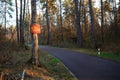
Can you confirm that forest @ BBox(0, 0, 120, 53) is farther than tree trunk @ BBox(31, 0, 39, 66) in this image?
Yes

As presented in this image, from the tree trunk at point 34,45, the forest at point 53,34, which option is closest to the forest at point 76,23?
the forest at point 53,34

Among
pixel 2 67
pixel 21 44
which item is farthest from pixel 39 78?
pixel 21 44

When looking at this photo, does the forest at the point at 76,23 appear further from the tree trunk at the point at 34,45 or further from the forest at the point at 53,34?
the tree trunk at the point at 34,45

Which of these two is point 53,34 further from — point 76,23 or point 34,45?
point 34,45

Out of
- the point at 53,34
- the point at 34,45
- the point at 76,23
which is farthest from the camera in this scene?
the point at 53,34

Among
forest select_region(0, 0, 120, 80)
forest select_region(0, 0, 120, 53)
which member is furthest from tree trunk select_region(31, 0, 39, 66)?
forest select_region(0, 0, 120, 53)

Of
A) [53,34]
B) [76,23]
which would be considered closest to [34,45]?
[76,23]

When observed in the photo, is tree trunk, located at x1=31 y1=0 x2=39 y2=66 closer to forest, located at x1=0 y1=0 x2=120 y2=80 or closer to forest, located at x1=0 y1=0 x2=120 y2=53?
forest, located at x1=0 y1=0 x2=120 y2=80

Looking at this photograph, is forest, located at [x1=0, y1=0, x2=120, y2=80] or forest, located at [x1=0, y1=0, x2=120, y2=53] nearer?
forest, located at [x1=0, y1=0, x2=120, y2=80]

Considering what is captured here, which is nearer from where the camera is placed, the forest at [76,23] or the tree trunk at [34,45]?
the tree trunk at [34,45]

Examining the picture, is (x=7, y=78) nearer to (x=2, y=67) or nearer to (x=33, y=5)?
(x=2, y=67)

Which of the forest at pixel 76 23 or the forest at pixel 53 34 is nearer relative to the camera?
the forest at pixel 53 34

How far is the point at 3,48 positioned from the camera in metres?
17.2

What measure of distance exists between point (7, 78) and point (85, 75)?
5829 millimetres
